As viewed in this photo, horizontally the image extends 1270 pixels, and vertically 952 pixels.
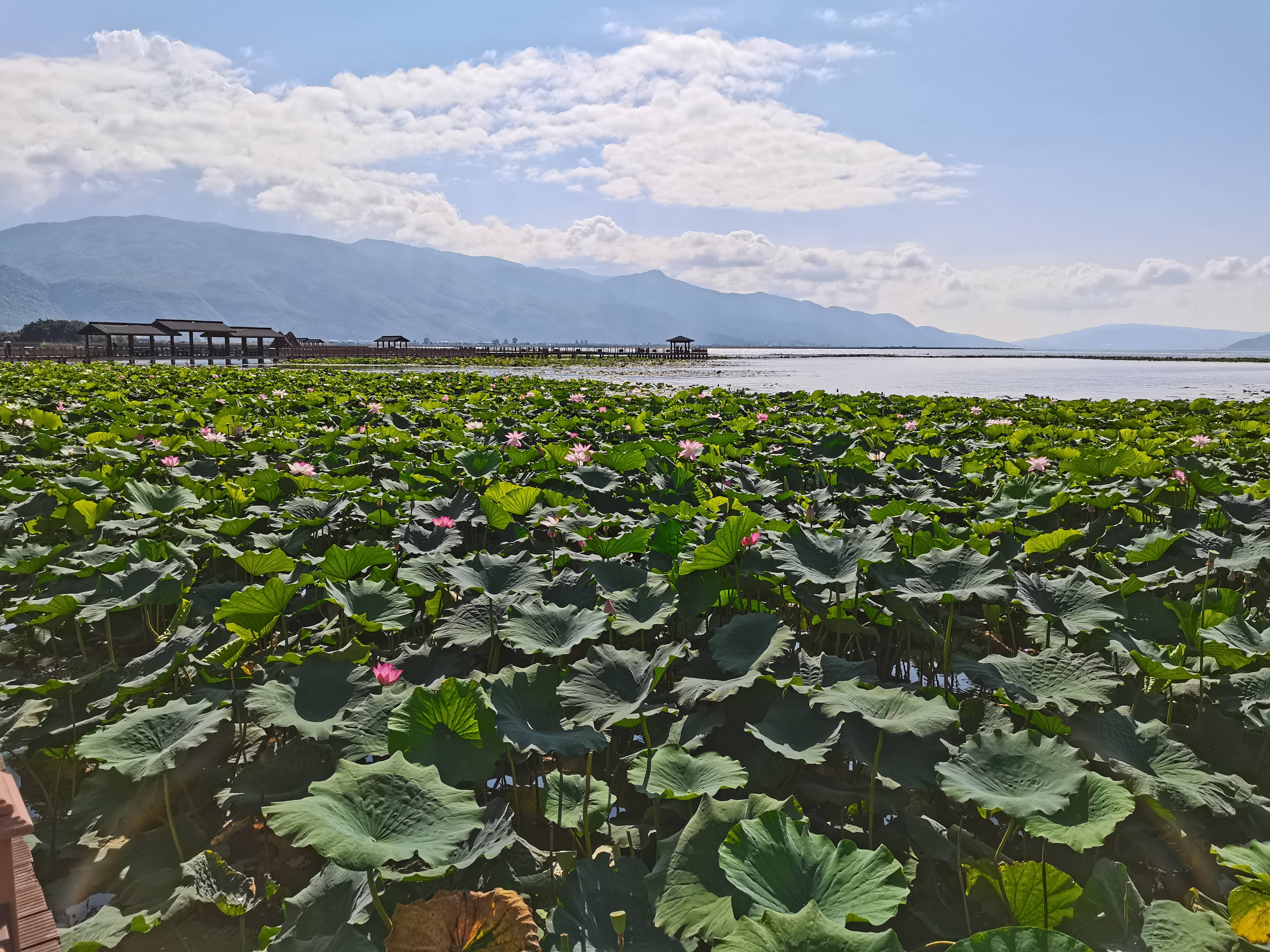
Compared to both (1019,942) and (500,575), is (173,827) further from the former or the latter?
(1019,942)

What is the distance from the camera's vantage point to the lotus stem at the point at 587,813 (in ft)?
5.63

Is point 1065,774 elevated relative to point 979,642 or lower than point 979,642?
elevated

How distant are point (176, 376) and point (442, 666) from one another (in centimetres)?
1720

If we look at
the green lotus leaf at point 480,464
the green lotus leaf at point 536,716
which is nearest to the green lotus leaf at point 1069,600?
the green lotus leaf at point 536,716

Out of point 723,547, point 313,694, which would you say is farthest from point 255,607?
point 723,547

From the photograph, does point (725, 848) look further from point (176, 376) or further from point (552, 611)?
point (176, 376)

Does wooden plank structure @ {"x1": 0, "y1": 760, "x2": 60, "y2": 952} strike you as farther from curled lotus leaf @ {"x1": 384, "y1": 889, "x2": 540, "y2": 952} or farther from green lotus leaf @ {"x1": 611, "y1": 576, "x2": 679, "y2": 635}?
green lotus leaf @ {"x1": 611, "y1": 576, "x2": 679, "y2": 635}

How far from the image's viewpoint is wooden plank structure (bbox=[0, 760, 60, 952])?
1312mm

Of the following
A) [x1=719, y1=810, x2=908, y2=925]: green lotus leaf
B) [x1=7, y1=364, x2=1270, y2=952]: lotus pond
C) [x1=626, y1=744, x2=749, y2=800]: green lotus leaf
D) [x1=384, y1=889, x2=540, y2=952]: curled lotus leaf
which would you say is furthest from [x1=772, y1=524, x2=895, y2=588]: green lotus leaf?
[x1=384, y1=889, x2=540, y2=952]: curled lotus leaf

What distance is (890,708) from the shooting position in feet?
6.21

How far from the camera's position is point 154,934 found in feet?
5.38

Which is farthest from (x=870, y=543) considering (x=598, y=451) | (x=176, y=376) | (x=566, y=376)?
(x=566, y=376)

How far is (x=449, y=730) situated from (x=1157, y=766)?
180 centimetres

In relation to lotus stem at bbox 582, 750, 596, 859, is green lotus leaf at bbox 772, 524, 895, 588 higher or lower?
higher
